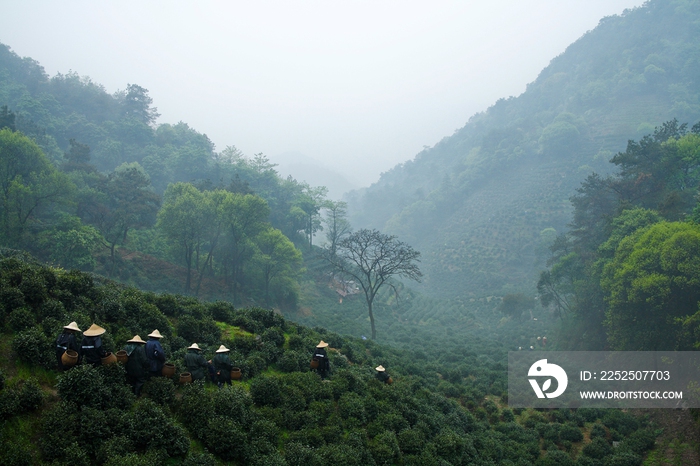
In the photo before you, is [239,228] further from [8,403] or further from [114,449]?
[114,449]

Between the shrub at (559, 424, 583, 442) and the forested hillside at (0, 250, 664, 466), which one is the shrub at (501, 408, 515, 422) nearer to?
the forested hillside at (0, 250, 664, 466)

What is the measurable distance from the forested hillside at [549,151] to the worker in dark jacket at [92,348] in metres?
57.4

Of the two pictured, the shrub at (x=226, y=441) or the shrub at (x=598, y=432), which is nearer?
the shrub at (x=226, y=441)

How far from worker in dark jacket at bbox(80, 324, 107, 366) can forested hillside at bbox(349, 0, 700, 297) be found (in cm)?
5735

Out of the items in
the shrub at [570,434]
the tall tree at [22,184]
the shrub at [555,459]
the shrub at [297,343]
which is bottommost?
the shrub at [555,459]

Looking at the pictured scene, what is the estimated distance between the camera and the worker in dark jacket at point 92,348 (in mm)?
7672

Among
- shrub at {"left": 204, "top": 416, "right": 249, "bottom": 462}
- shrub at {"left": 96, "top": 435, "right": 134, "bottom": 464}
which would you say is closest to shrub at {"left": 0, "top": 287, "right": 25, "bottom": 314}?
shrub at {"left": 96, "top": 435, "right": 134, "bottom": 464}

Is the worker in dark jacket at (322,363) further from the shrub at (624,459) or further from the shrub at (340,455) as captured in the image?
the shrub at (624,459)

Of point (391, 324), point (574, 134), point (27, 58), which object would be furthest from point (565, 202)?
→ point (27, 58)

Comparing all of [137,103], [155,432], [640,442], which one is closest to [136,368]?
[155,432]

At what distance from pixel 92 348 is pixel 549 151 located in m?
97.7

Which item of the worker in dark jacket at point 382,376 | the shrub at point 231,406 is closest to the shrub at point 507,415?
the worker in dark jacket at point 382,376

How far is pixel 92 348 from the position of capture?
25.3 ft

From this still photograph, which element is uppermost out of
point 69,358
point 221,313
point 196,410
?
point 69,358
